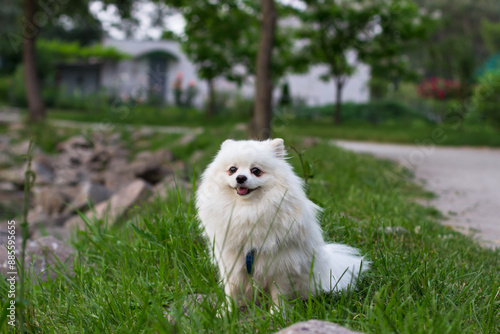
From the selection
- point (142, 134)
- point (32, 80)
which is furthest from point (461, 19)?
point (32, 80)

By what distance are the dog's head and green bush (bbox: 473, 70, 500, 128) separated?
43.4ft

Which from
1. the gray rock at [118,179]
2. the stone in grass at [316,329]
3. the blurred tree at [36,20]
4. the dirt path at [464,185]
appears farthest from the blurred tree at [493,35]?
the stone in grass at [316,329]

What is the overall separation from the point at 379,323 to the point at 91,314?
1.51 m

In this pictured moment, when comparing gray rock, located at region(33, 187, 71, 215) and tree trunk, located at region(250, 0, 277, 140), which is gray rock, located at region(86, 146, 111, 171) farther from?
tree trunk, located at region(250, 0, 277, 140)

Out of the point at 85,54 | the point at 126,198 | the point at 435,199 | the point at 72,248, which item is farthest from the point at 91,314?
the point at 85,54

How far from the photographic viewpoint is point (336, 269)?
2.40 metres

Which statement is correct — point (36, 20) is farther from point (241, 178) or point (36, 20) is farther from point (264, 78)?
point (241, 178)

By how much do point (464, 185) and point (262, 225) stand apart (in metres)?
5.65

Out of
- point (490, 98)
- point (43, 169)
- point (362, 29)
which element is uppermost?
point (362, 29)

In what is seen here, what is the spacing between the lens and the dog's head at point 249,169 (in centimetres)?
218

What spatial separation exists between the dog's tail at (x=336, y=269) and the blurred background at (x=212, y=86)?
7.07ft

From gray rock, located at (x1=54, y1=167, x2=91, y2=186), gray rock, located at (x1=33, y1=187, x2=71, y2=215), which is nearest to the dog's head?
gray rock, located at (x1=33, y1=187, x2=71, y2=215)

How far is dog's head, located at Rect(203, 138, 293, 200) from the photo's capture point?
85.9 inches

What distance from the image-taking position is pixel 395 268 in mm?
2561
